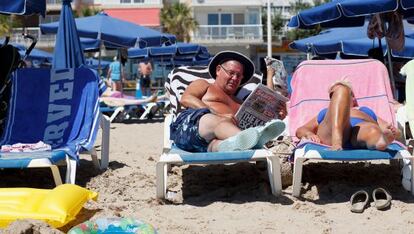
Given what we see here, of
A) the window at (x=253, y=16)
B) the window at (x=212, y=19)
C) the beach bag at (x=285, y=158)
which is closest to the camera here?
the beach bag at (x=285, y=158)

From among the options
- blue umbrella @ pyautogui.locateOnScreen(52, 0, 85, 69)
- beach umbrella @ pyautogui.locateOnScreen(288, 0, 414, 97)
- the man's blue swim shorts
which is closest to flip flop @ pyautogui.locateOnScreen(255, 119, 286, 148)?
the man's blue swim shorts

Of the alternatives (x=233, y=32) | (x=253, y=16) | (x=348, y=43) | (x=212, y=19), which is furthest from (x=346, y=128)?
(x=212, y=19)

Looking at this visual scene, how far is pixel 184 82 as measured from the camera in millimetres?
5641

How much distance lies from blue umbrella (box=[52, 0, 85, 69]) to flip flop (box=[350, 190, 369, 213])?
4453 mm

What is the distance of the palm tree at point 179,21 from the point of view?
125 feet

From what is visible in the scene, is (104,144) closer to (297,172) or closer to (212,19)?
(297,172)

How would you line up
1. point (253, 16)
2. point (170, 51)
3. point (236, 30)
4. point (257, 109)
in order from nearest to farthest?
point (257, 109) < point (170, 51) < point (236, 30) < point (253, 16)

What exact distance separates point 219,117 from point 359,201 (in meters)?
1.11

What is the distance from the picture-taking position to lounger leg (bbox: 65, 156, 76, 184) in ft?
14.2

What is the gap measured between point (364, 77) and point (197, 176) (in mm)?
1712

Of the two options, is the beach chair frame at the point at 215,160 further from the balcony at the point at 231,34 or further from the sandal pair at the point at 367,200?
the balcony at the point at 231,34

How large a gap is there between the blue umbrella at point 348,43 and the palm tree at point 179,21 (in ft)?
86.9

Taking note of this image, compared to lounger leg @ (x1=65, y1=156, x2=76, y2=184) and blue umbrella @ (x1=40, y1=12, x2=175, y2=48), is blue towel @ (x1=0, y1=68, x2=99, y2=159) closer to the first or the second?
lounger leg @ (x1=65, y1=156, x2=76, y2=184)

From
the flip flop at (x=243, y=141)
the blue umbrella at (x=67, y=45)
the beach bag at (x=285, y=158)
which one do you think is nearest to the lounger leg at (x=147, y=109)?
the blue umbrella at (x=67, y=45)
